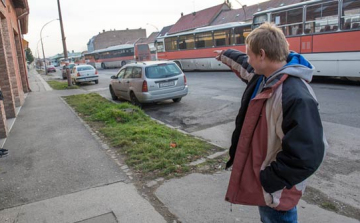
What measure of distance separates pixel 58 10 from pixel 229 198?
24.0 meters

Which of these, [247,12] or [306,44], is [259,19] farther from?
[247,12]

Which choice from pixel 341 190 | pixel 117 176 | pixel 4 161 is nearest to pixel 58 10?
pixel 4 161

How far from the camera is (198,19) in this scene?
168 ft

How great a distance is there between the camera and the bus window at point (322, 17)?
12.0 m

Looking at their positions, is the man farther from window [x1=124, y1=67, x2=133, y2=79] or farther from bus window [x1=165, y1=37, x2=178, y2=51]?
bus window [x1=165, y1=37, x2=178, y2=51]

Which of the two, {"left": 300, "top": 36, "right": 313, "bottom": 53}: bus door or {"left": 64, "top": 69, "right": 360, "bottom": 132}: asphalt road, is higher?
{"left": 300, "top": 36, "right": 313, "bottom": 53}: bus door

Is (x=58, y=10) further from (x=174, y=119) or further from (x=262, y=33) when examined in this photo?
(x=262, y=33)

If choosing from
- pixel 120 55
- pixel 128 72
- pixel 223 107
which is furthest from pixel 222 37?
Answer: pixel 120 55

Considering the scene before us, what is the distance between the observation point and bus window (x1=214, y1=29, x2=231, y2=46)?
20925mm

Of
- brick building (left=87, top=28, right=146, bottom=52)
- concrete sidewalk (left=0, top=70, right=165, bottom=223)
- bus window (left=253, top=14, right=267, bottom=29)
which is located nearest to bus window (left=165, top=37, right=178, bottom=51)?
bus window (left=253, top=14, right=267, bottom=29)

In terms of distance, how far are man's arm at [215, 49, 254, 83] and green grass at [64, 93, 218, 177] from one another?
84.4 inches

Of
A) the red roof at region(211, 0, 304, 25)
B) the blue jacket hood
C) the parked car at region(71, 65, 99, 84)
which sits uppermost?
the red roof at region(211, 0, 304, 25)

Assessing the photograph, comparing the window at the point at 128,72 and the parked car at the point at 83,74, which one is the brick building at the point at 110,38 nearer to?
the parked car at the point at 83,74

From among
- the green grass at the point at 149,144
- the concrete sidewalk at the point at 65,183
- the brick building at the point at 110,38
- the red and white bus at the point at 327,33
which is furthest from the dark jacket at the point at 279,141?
the brick building at the point at 110,38
